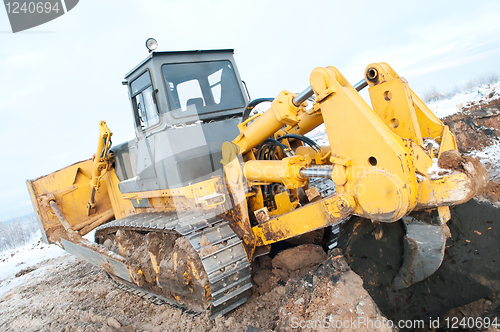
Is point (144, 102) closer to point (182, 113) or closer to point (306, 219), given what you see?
point (182, 113)

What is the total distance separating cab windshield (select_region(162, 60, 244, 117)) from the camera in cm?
342

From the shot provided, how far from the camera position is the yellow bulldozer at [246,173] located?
6.38 feet

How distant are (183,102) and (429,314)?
3.10m

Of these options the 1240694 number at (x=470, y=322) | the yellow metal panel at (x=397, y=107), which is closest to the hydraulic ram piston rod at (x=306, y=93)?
the yellow metal panel at (x=397, y=107)

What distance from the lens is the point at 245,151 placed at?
2875 mm

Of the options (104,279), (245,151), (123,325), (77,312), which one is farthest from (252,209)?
(104,279)

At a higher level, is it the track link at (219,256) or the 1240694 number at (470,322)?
the track link at (219,256)

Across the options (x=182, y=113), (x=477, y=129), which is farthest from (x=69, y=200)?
(x=477, y=129)

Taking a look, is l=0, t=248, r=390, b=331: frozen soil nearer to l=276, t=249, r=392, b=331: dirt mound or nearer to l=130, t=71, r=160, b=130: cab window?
l=276, t=249, r=392, b=331: dirt mound

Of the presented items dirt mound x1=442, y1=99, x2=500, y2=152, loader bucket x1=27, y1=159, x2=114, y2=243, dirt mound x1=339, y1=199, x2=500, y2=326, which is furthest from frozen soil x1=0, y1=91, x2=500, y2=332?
dirt mound x1=442, y1=99, x2=500, y2=152

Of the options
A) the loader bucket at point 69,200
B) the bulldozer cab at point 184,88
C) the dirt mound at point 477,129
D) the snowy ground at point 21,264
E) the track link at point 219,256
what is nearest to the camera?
the track link at point 219,256

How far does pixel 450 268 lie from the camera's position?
91.6 inches

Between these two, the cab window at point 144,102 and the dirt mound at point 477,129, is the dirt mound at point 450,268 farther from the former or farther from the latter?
the dirt mound at point 477,129

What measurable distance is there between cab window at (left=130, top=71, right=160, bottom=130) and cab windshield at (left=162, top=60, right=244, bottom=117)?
0.77 ft
